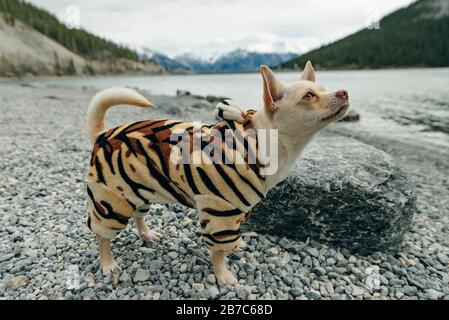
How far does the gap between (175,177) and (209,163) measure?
0.37m

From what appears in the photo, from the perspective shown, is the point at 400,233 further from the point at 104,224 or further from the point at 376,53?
the point at 376,53

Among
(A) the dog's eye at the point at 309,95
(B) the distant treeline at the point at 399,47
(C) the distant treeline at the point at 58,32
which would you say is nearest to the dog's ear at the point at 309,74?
(A) the dog's eye at the point at 309,95

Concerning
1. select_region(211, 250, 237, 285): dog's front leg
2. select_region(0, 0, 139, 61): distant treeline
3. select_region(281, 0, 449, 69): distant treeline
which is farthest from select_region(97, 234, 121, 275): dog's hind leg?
select_region(281, 0, 449, 69): distant treeline

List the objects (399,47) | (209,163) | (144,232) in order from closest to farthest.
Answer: (209,163) → (144,232) → (399,47)

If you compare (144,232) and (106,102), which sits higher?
(106,102)

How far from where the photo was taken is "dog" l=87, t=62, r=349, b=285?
2.99m

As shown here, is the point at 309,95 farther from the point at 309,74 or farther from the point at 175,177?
the point at 175,177

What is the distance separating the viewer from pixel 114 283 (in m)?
3.81

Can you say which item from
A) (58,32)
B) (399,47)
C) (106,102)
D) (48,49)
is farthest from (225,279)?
(399,47)

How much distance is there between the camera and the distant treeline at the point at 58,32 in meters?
86.6

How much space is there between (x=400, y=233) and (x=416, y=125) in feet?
54.4

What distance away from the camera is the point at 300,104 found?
2.95 meters

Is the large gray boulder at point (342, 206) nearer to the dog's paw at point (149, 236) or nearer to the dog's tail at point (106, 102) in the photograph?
the dog's paw at point (149, 236)

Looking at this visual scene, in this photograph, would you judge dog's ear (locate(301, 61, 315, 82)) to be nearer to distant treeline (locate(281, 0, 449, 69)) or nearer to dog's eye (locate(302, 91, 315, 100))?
dog's eye (locate(302, 91, 315, 100))
